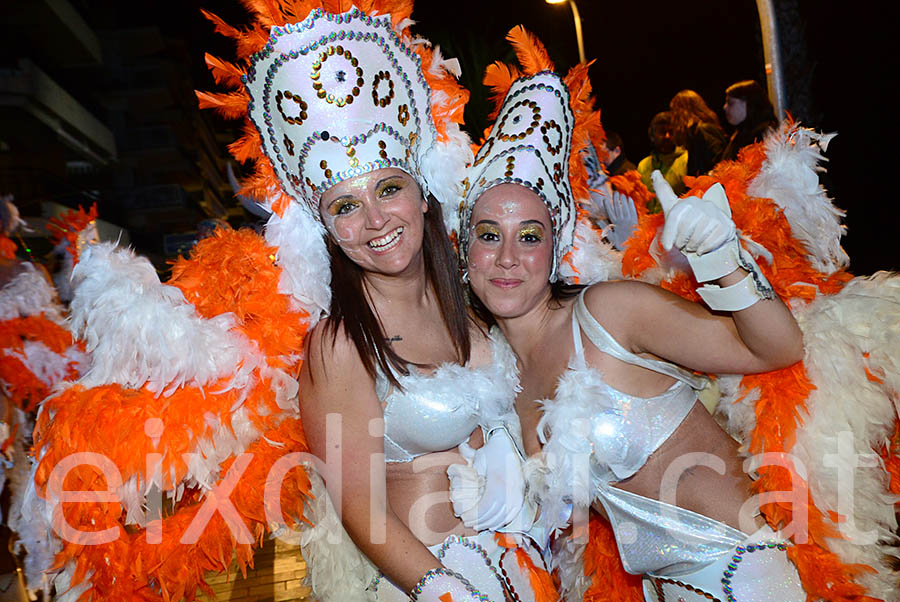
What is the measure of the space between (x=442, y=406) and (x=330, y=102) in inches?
33.9

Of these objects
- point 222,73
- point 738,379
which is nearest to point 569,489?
point 738,379

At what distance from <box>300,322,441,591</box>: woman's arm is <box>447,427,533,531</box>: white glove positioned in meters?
0.16

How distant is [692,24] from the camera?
9.82 meters

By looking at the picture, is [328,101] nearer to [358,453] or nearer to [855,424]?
[358,453]

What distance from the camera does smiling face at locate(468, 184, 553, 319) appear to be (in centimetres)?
172

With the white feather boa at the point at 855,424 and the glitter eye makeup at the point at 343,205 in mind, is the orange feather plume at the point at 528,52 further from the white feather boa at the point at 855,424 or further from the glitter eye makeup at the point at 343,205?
the white feather boa at the point at 855,424

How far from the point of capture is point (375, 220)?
5.59ft

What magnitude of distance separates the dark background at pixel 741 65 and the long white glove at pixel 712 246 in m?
1.07

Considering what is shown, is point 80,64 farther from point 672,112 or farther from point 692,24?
point 672,112

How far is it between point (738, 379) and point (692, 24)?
9.64 metres

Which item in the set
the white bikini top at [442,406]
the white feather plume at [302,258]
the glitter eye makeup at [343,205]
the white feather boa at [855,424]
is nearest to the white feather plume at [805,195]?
the white feather boa at [855,424]

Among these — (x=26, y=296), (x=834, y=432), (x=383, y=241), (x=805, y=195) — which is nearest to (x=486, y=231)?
(x=383, y=241)

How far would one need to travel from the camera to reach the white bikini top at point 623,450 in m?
1.58

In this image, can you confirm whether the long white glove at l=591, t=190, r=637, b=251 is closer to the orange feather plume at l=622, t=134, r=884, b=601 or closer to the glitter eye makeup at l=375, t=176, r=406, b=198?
the orange feather plume at l=622, t=134, r=884, b=601
